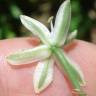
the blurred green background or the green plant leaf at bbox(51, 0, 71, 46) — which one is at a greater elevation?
the green plant leaf at bbox(51, 0, 71, 46)


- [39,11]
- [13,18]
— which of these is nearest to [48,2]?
[39,11]

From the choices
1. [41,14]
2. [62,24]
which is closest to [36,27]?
[62,24]

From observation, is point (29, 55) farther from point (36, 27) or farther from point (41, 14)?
point (41, 14)

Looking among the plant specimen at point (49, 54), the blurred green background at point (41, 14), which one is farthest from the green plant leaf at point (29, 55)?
the blurred green background at point (41, 14)

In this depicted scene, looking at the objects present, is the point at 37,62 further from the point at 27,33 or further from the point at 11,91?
the point at 27,33

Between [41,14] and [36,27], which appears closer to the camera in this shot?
[36,27]

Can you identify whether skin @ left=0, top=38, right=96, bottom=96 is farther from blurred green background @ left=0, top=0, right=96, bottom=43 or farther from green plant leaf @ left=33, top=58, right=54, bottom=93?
blurred green background @ left=0, top=0, right=96, bottom=43

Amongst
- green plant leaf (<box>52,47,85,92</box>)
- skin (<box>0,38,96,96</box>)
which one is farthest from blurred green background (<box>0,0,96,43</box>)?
green plant leaf (<box>52,47,85,92</box>)
